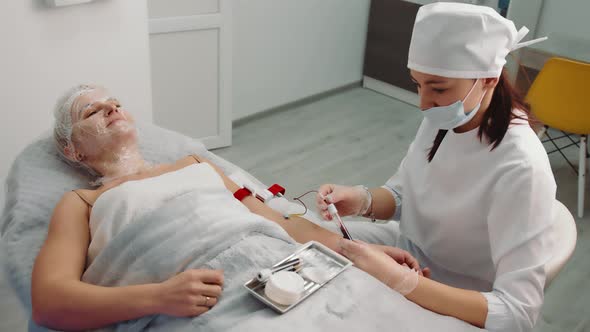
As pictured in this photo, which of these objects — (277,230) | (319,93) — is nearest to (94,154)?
(277,230)

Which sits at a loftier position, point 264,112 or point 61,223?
point 61,223

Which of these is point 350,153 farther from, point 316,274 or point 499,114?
point 316,274

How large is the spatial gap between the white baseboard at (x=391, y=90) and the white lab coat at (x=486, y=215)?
2529 millimetres

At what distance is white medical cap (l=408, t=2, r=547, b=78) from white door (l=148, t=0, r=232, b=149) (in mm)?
1737

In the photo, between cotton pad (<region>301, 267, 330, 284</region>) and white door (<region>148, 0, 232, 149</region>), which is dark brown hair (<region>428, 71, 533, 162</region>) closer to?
cotton pad (<region>301, 267, 330, 284</region>)

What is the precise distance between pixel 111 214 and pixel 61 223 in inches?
4.7

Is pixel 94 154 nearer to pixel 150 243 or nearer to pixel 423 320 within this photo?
pixel 150 243

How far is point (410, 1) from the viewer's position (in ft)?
12.3

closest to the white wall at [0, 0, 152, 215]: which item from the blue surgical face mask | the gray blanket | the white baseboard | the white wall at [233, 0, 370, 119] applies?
the gray blanket

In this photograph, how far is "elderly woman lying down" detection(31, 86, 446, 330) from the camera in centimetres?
104

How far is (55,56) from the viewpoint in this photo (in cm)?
166

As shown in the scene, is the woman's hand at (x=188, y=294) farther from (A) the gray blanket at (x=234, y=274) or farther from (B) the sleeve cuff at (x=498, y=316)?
(B) the sleeve cuff at (x=498, y=316)

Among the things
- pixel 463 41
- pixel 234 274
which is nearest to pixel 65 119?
pixel 234 274

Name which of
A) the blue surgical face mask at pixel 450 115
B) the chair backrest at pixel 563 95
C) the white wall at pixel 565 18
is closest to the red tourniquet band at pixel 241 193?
the blue surgical face mask at pixel 450 115
